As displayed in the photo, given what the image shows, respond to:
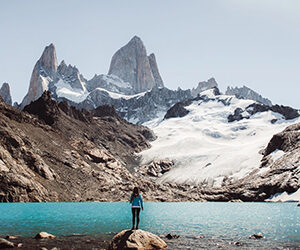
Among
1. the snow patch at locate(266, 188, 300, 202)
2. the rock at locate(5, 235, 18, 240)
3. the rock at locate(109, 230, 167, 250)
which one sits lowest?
the snow patch at locate(266, 188, 300, 202)

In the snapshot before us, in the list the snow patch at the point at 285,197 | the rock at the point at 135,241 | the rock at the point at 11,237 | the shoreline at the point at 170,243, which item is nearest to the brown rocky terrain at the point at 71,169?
the snow patch at the point at 285,197

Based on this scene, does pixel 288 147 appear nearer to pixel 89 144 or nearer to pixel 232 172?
pixel 232 172

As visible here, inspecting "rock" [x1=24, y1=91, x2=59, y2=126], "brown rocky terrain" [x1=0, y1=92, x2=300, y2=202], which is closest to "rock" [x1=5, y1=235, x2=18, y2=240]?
"brown rocky terrain" [x1=0, y1=92, x2=300, y2=202]

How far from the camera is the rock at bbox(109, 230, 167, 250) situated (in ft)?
75.6

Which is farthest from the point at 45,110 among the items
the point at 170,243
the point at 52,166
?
the point at 170,243

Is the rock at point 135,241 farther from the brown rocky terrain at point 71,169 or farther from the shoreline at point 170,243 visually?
the brown rocky terrain at point 71,169

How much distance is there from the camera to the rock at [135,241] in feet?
75.6

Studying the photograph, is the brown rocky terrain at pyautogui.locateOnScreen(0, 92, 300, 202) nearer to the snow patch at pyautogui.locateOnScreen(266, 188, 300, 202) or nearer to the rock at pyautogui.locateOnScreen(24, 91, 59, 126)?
the rock at pyautogui.locateOnScreen(24, 91, 59, 126)

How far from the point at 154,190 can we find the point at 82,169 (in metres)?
31.6

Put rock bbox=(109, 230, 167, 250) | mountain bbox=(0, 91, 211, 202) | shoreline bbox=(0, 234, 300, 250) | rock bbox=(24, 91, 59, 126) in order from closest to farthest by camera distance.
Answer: rock bbox=(109, 230, 167, 250)
shoreline bbox=(0, 234, 300, 250)
mountain bbox=(0, 91, 211, 202)
rock bbox=(24, 91, 59, 126)

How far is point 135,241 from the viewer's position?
23438 millimetres

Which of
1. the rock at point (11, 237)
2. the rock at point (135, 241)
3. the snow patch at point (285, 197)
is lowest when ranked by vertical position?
the snow patch at point (285, 197)

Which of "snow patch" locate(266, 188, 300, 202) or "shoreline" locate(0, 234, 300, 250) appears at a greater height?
"shoreline" locate(0, 234, 300, 250)

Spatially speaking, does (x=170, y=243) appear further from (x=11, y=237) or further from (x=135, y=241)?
(x=11, y=237)
